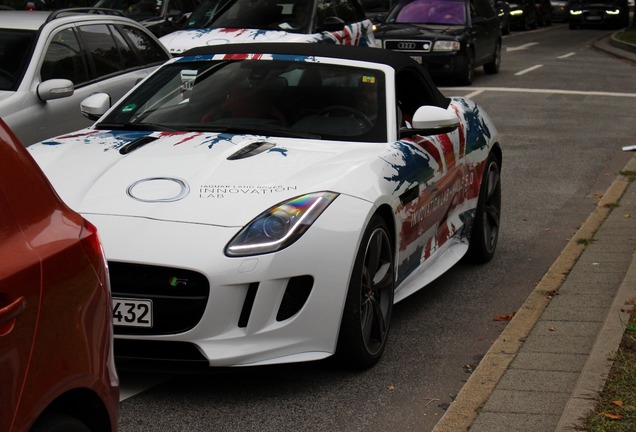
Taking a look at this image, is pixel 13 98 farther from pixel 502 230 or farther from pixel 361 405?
pixel 361 405

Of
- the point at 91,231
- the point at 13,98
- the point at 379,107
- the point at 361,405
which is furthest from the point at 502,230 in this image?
the point at 91,231

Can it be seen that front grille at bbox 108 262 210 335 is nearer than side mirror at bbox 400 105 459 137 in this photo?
Yes

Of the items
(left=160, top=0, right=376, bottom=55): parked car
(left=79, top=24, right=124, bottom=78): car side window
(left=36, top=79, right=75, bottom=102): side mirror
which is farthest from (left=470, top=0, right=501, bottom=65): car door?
(left=36, top=79, right=75, bottom=102): side mirror

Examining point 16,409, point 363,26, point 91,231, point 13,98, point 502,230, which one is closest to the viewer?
point 16,409

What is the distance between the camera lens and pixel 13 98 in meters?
9.15

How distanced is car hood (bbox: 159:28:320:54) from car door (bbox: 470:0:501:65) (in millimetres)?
8031

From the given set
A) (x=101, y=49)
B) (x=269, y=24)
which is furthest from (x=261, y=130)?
(x=269, y=24)

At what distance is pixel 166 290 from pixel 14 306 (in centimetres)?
228

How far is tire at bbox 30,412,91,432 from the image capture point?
328cm

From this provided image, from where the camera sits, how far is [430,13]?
22984 mm

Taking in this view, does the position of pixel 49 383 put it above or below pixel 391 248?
above

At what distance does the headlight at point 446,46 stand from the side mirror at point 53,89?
13243 mm

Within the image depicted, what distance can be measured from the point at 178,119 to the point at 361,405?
2.18 meters

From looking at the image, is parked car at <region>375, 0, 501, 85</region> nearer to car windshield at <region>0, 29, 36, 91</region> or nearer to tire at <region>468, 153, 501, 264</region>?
car windshield at <region>0, 29, 36, 91</region>
